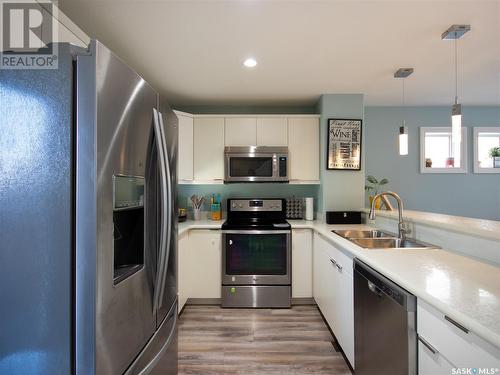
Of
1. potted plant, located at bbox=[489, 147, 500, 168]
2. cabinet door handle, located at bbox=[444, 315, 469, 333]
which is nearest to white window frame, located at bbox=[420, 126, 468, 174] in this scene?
potted plant, located at bbox=[489, 147, 500, 168]

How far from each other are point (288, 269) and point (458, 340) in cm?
A: 197

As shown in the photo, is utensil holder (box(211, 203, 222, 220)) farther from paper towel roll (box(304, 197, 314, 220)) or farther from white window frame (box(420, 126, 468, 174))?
white window frame (box(420, 126, 468, 174))

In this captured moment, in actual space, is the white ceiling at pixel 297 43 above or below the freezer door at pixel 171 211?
above

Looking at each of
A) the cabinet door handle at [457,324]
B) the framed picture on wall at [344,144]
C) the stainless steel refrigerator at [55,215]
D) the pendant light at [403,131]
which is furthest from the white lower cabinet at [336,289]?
the stainless steel refrigerator at [55,215]

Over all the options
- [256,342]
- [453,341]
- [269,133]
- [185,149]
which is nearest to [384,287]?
[453,341]

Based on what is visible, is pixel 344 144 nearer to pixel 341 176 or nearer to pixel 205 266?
pixel 341 176

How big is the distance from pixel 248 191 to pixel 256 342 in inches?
70.4

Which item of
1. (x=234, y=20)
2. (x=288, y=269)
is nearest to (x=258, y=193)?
(x=288, y=269)

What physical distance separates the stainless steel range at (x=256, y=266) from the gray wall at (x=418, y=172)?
191 cm

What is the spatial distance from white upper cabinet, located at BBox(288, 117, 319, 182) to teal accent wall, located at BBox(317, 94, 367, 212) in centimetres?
14

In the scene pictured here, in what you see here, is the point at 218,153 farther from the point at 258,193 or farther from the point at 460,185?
the point at 460,185

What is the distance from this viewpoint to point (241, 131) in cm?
312

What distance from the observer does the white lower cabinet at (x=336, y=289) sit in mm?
1706

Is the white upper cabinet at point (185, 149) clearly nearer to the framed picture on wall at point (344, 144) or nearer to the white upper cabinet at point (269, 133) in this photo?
the white upper cabinet at point (269, 133)
